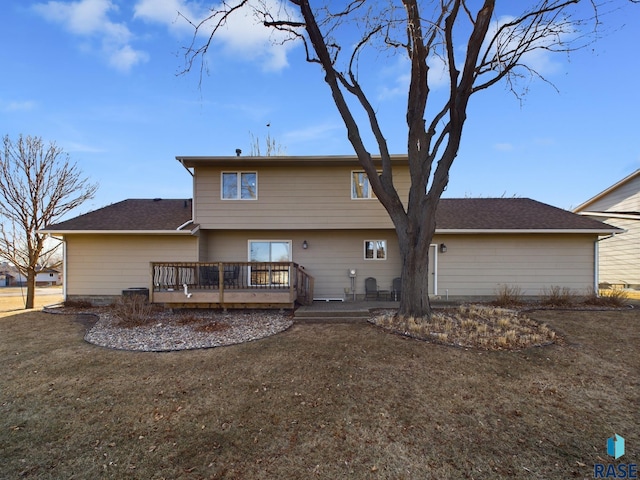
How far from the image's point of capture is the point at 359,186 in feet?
34.8

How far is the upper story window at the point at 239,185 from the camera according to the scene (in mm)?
10695

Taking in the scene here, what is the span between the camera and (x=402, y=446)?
3174mm

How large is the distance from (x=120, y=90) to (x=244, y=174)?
5367mm

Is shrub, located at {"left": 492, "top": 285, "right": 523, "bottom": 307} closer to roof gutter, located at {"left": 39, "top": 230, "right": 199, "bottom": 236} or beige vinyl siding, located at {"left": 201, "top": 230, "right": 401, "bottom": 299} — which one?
beige vinyl siding, located at {"left": 201, "top": 230, "right": 401, "bottom": 299}

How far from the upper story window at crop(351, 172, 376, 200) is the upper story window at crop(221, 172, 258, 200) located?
134 inches

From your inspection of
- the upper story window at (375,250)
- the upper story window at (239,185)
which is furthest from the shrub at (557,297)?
the upper story window at (239,185)

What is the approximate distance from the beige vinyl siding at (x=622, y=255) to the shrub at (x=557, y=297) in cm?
609

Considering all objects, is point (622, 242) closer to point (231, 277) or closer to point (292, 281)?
point (292, 281)

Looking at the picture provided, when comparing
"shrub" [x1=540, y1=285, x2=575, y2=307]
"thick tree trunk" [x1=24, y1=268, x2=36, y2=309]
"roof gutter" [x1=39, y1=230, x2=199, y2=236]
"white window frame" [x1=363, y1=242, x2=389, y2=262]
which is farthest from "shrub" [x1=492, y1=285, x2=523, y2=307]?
"thick tree trunk" [x1=24, y1=268, x2=36, y2=309]

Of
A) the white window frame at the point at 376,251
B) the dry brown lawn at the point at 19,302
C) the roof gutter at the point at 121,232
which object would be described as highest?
the roof gutter at the point at 121,232

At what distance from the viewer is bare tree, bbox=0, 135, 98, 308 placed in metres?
11.4

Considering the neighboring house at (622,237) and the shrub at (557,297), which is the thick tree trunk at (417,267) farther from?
the neighboring house at (622,237)

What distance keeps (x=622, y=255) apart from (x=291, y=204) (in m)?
16.4

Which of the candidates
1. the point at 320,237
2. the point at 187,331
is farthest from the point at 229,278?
the point at 320,237
